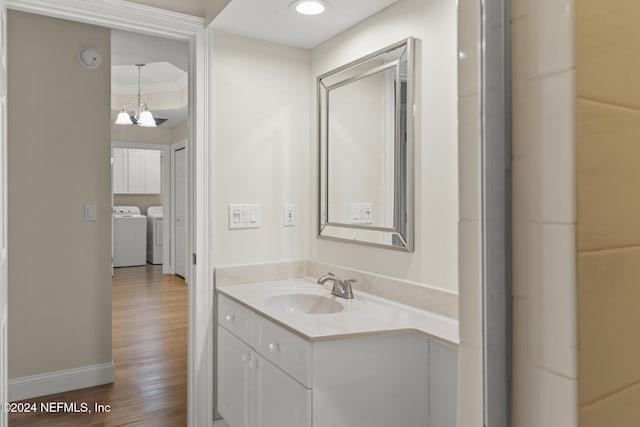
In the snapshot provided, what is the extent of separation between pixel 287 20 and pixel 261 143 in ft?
1.88

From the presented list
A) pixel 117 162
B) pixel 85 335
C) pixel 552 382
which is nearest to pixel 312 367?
pixel 552 382

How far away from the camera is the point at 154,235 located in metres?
7.62

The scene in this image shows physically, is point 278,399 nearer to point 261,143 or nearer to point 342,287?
point 342,287

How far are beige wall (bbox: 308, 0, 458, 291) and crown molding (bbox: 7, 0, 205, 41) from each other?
0.86 meters

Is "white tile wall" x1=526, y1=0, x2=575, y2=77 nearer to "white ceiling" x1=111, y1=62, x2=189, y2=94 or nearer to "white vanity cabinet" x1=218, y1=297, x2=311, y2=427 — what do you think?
"white vanity cabinet" x1=218, y1=297, x2=311, y2=427

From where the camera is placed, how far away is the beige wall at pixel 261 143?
2.20 m

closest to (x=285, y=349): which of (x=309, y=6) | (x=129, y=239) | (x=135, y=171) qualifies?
(x=309, y=6)

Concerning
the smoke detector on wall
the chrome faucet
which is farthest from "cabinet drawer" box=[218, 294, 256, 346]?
the smoke detector on wall

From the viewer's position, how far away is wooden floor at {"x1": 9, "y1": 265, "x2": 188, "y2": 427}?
2.52 m

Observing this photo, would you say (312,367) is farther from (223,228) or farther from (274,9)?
(274,9)

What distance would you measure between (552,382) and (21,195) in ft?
9.87

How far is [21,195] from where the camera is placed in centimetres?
272

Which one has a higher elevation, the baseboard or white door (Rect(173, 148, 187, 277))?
white door (Rect(173, 148, 187, 277))

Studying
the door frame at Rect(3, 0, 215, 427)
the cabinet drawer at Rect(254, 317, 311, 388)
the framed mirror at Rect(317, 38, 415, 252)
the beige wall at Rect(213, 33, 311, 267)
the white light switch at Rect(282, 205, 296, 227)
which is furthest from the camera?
the white light switch at Rect(282, 205, 296, 227)
